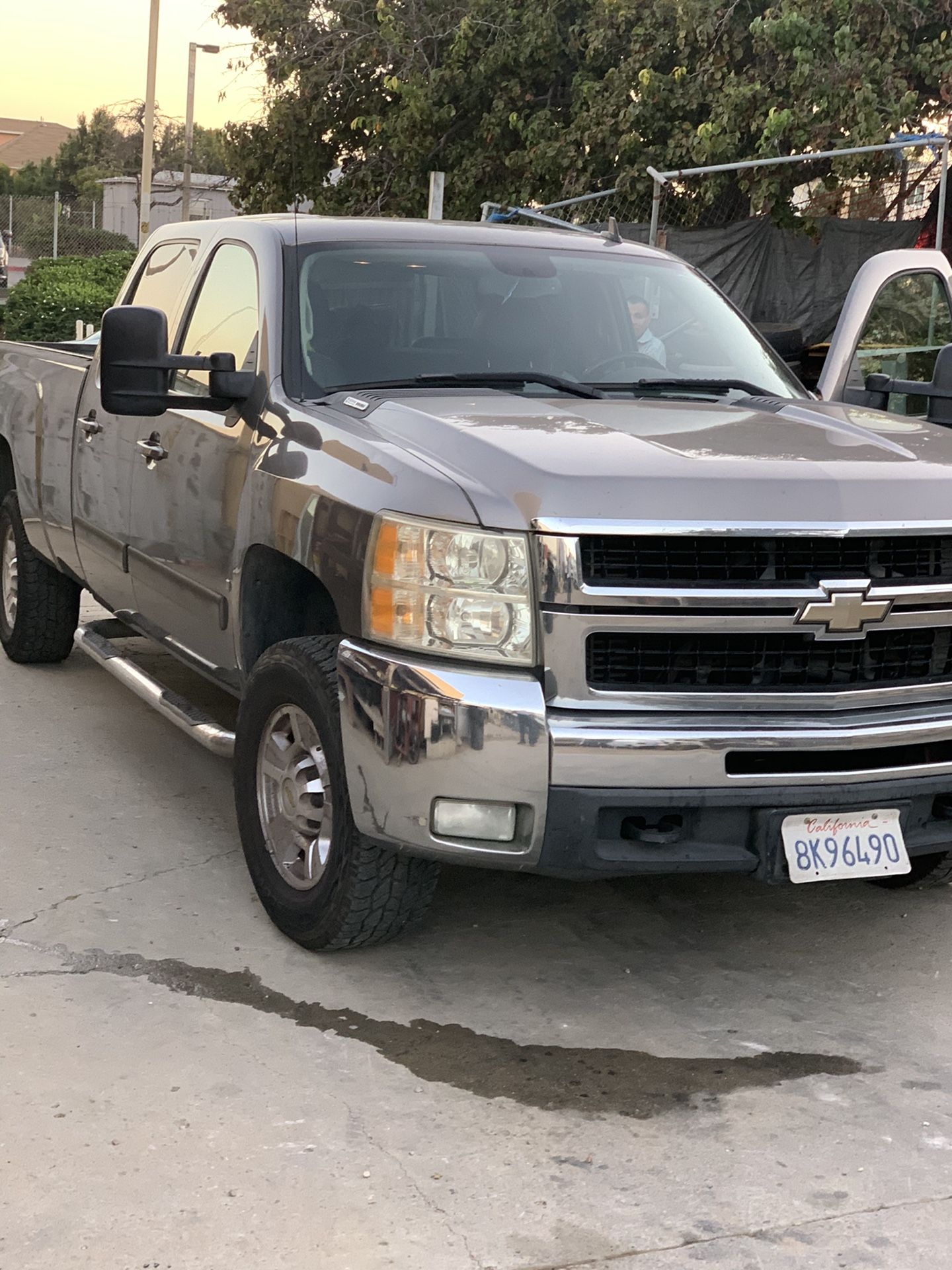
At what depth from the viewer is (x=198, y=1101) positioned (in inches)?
135

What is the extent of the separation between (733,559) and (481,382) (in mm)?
1342

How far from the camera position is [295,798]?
166 inches

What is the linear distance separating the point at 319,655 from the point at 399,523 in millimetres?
491

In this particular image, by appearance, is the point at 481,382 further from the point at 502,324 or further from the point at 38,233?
the point at 38,233

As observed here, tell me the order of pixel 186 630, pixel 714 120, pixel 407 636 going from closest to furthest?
pixel 407 636 → pixel 186 630 → pixel 714 120

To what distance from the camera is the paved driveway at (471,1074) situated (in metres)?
2.97

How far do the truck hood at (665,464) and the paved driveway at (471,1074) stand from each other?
4.14ft

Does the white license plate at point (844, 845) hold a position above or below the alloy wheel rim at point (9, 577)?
above

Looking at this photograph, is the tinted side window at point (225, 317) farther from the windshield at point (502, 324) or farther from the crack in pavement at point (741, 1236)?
the crack in pavement at point (741, 1236)

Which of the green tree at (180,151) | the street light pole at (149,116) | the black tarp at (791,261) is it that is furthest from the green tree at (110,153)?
the black tarp at (791,261)

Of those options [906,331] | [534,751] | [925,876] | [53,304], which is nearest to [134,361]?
[534,751]

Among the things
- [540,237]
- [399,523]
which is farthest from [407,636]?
[540,237]

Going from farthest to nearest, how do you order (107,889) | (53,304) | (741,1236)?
(53,304), (107,889), (741,1236)

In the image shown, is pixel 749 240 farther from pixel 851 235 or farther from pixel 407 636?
pixel 407 636
